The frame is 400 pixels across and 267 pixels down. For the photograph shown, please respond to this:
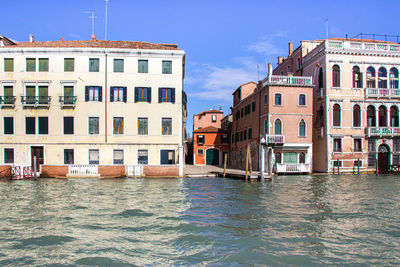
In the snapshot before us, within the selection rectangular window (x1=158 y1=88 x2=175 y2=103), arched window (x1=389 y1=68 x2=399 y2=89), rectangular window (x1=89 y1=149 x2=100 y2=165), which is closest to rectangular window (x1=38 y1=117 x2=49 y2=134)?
rectangular window (x1=89 y1=149 x2=100 y2=165)

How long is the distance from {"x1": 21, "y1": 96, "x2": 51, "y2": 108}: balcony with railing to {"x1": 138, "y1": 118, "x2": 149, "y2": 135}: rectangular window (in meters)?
7.28

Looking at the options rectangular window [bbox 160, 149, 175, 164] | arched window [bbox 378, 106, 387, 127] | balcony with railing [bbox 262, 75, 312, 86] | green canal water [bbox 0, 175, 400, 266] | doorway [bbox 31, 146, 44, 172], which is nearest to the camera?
green canal water [bbox 0, 175, 400, 266]

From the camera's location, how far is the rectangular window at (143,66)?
2759 centimetres

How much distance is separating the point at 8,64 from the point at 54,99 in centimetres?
464

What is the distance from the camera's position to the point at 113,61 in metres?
27.5

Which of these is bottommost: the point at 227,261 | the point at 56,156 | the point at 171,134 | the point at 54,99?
the point at 227,261

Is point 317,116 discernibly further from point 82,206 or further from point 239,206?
point 82,206

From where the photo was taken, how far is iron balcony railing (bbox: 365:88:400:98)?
29844 mm

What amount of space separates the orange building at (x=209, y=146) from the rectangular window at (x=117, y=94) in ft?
54.4

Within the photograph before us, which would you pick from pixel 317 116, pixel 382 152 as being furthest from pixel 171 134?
pixel 382 152

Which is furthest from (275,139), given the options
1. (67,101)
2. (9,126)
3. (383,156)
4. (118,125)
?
(9,126)

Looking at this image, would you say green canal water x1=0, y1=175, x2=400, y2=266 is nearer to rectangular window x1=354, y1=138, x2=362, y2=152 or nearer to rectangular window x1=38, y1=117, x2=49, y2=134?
rectangular window x1=38, y1=117, x2=49, y2=134

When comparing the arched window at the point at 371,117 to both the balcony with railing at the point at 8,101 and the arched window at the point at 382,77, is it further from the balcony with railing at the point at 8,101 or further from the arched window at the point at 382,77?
the balcony with railing at the point at 8,101

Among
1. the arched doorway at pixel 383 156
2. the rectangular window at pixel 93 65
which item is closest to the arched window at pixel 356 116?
the arched doorway at pixel 383 156
